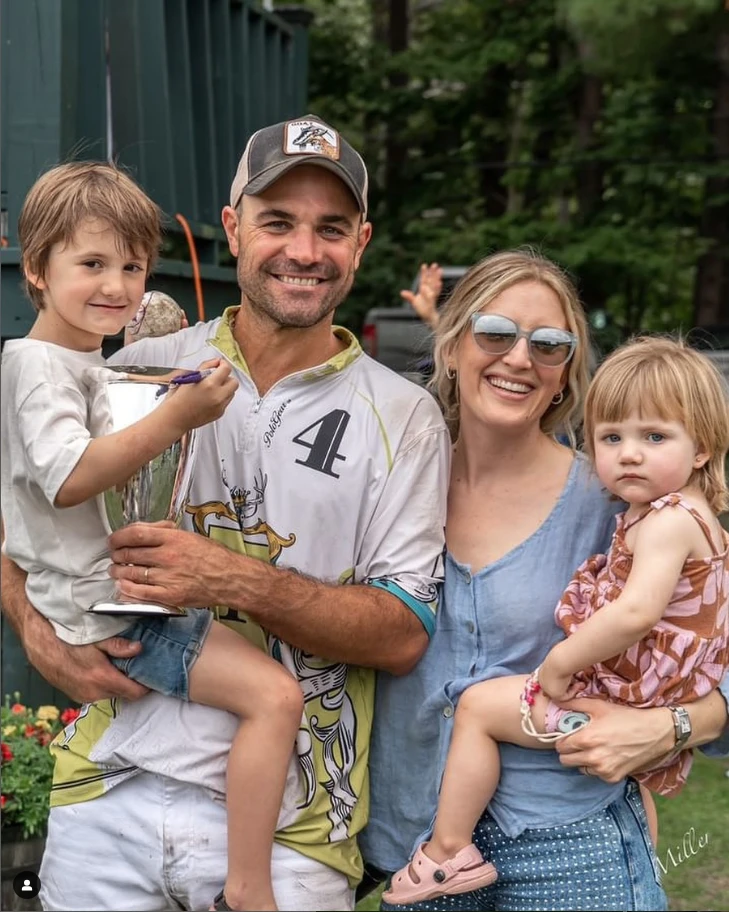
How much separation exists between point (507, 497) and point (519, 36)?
1069 cm

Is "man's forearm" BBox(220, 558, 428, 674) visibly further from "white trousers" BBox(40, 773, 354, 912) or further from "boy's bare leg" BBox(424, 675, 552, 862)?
"white trousers" BBox(40, 773, 354, 912)

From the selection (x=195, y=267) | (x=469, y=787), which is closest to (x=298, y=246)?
(x=469, y=787)

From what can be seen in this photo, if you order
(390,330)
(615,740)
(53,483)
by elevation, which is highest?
(53,483)

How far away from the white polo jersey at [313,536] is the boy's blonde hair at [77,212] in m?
0.37

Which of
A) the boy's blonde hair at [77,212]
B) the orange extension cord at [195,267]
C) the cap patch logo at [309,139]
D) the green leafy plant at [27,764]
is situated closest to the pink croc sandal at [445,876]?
the boy's blonde hair at [77,212]

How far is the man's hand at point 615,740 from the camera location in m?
2.49

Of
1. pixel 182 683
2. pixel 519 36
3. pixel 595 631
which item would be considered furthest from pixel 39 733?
pixel 519 36

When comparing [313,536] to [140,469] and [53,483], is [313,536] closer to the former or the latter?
[140,469]

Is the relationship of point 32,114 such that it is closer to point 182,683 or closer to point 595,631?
point 182,683

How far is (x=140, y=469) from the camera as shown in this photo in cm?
241

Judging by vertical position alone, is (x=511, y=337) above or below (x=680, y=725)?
above

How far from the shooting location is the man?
103 inches

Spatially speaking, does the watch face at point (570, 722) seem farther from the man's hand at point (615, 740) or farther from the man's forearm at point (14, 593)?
the man's forearm at point (14, 593)

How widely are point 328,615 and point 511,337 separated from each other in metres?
0.67
